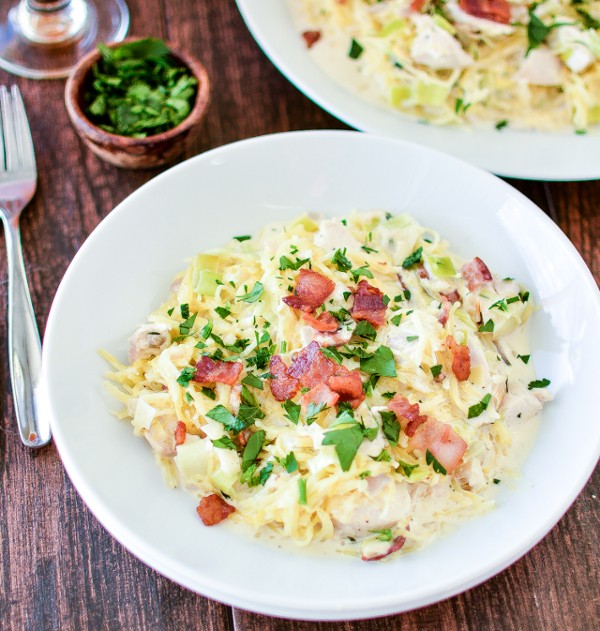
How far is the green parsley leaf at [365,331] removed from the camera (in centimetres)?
319

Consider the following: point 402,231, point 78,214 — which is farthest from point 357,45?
point 78,214

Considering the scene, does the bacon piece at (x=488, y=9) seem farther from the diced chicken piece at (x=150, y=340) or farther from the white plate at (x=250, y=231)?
the diced chicken piece at (x=150, y=340)

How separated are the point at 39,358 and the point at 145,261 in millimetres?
633

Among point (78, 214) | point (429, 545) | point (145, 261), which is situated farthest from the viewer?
point (78, 214)

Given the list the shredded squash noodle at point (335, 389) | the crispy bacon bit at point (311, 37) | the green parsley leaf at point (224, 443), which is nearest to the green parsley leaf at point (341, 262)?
the shredded squash noodle at point (335, 389)

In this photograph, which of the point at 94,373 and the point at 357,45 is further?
the point at 357,45

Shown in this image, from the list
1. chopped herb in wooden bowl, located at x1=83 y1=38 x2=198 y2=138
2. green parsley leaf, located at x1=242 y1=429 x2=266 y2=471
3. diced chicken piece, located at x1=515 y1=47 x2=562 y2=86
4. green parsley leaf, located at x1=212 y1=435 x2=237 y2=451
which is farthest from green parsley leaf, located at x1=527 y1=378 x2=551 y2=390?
chopped herb in wooden bowl, located at x1=83 y1=38 x2=198 y2=138

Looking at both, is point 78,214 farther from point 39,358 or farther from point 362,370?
point 362,370

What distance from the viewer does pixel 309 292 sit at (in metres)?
3.25

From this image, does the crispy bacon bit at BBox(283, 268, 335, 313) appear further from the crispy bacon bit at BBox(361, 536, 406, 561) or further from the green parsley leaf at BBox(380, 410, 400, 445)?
the crispy bacon bit at BBox(361, 536, 406, 561)

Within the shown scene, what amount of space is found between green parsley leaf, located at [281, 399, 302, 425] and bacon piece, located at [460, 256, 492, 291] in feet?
3.27

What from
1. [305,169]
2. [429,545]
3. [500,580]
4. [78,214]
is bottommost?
[500,580]

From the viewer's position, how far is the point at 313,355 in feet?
10.1

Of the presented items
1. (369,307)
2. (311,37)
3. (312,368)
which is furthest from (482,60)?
(312,368)
